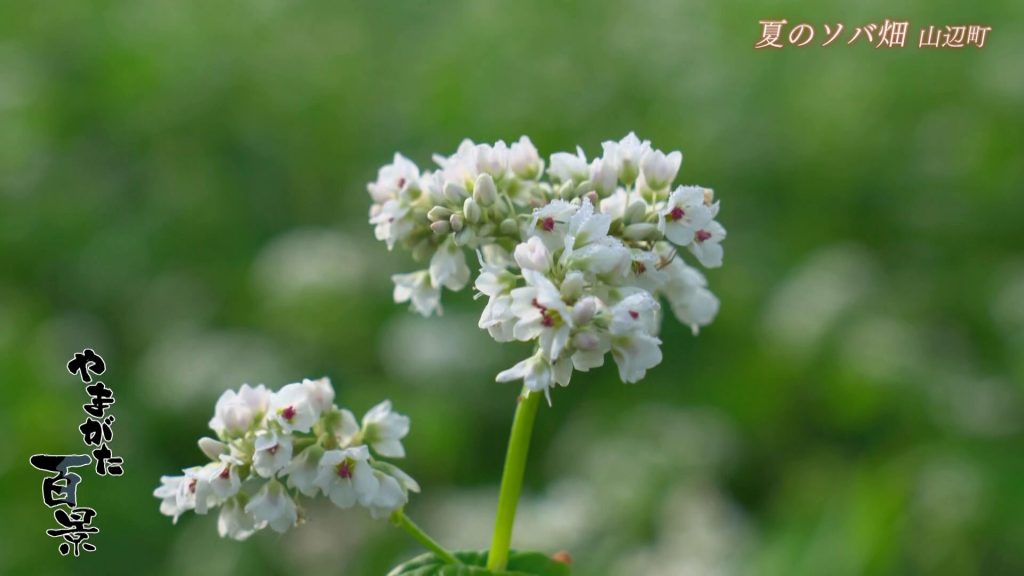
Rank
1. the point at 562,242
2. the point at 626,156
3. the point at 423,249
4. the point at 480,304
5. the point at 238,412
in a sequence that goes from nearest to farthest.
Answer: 1. the point at 562,242
2. the point at 238,412
3. the point at 626,156
4. the point at 423,249
5. the point at 480,304

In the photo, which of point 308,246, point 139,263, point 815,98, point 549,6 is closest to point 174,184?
point 139,263

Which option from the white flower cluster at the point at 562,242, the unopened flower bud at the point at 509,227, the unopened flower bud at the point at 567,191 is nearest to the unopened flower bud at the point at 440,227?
the white flower cluster at the point at 562,242

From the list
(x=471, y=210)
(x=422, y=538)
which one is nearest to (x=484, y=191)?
(x=471, y=210)

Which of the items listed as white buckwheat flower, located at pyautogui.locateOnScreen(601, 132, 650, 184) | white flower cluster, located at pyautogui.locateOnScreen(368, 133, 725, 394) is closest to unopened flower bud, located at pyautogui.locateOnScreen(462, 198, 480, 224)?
white flower cluster, located at pyautogui.locateOnScreen(368, 133, 725, 394)

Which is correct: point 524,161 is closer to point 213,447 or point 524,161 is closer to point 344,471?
point 344,471

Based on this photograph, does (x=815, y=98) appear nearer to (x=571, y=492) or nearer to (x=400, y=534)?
(x=571, y=492)
